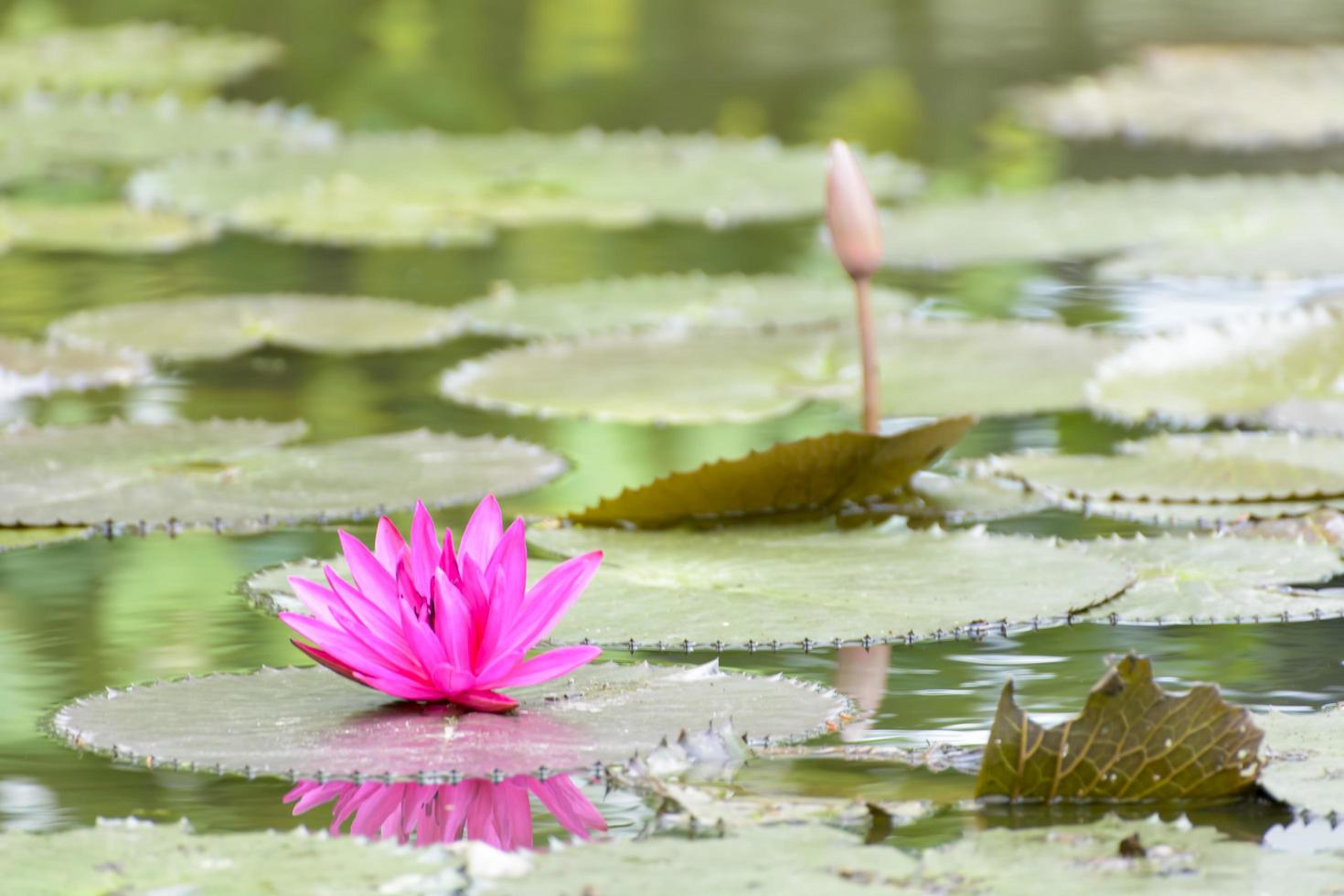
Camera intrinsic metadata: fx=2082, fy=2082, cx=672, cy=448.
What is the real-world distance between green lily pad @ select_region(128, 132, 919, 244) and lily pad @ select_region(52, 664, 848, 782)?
2909 millimetres

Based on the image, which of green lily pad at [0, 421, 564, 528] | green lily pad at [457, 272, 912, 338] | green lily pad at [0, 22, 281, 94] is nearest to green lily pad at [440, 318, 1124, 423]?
green lily pad at [457, 272, 912, 338]

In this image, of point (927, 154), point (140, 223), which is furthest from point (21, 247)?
point (927, 154)

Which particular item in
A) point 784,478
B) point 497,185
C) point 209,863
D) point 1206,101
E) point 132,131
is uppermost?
point 1206,101

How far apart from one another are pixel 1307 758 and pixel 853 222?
1.09 meters

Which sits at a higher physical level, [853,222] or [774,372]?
[853,222]

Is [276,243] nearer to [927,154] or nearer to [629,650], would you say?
[927,154]

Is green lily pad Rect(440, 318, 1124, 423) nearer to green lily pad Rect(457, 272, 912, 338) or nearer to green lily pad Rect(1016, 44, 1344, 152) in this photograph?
green lily pad Rect(457, 272, 912, 338)

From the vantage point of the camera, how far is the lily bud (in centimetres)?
237

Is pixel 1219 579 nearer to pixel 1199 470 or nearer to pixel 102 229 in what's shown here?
pixel 1199 470

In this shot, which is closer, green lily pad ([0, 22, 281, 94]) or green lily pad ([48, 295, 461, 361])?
green lily pad ([48, 295, 461, 361])

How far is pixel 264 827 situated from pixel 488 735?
0.20 m

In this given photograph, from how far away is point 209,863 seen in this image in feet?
4.11

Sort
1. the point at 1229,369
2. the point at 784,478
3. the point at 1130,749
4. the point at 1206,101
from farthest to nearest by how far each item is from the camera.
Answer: the point at 1206,101, the point at 1229,369, the point at 784,478, the point at 1130,749

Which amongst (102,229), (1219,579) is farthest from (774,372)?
(102,229)
